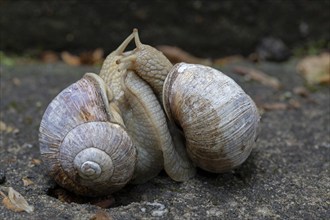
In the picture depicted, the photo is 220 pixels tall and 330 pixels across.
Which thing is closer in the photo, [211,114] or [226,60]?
[211,114]

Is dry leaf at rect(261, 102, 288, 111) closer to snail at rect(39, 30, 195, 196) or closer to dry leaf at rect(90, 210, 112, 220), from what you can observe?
Result: snail at rect(39, 30, 195, 196)

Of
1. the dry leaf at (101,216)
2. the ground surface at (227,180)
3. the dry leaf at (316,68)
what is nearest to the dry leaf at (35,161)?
the ground surface at (227,180)

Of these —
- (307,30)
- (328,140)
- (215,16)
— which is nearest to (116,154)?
(328,140)

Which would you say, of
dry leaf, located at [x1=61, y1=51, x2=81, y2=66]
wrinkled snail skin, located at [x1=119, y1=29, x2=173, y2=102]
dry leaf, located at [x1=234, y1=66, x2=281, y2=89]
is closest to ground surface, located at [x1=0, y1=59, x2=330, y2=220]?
dry leaf, located at [x1=234, y1=66, x2=281, y2=89]

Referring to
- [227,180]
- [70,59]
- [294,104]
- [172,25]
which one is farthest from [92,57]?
[227,180]

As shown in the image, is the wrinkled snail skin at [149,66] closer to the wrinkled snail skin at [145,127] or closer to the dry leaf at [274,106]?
the wrinkled snail skin at [145,127]

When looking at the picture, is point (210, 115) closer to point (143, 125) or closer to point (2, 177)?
point (143, 125)
